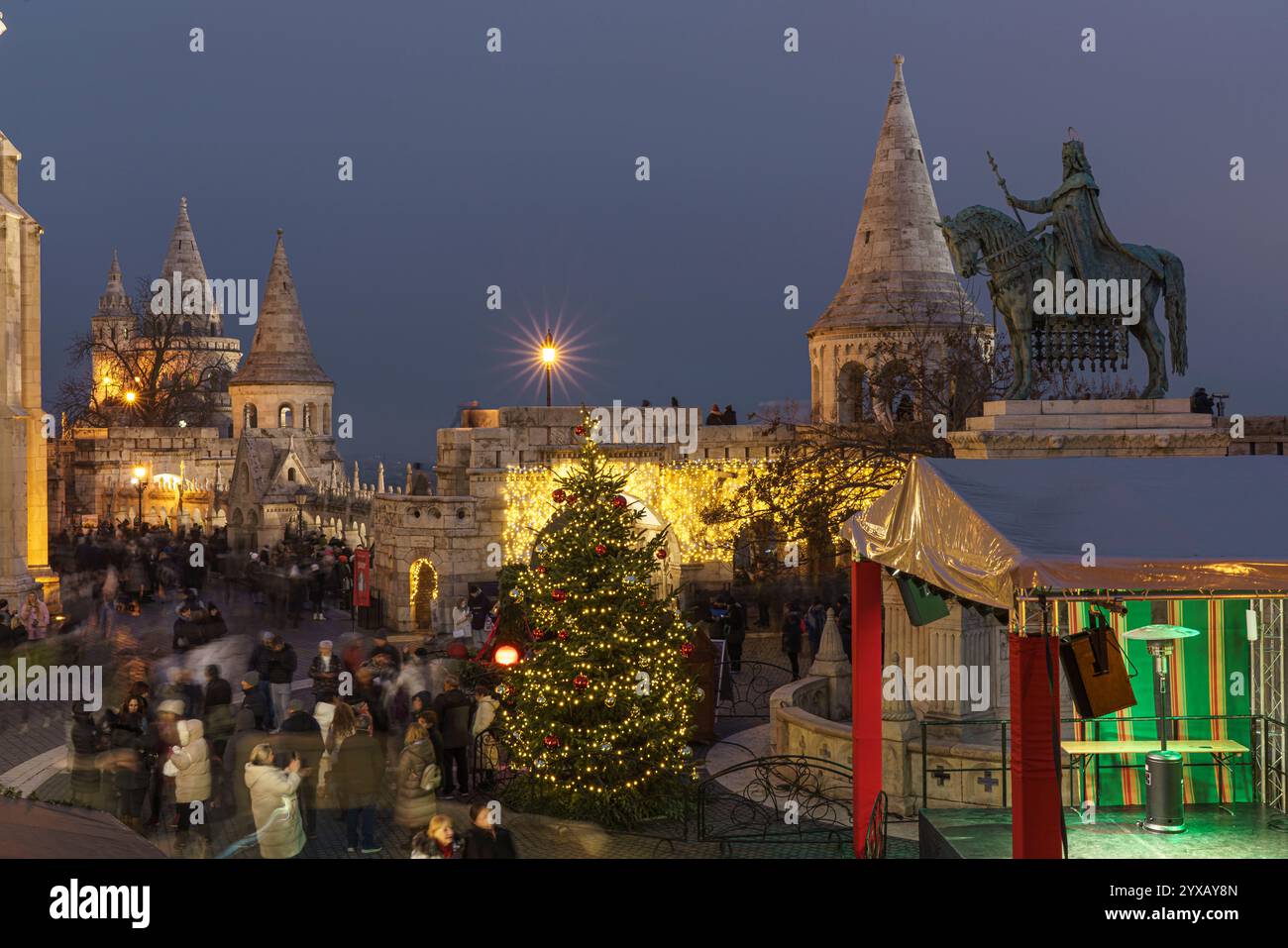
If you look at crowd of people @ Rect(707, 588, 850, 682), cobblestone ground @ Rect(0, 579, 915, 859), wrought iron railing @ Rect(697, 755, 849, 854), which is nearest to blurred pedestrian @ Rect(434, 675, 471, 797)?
cobblestone ground @ Rect(0, 579, 915, 859)

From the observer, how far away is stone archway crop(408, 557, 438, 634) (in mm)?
25516

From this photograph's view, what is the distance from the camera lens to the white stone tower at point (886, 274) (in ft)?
115

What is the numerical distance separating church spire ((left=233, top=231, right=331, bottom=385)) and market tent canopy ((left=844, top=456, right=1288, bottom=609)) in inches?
1683

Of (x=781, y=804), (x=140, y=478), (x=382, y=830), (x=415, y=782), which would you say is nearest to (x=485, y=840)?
(x=415, y=782)

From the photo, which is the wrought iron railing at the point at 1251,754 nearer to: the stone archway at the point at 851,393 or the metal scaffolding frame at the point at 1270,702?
the metal scaffolding frame at the point at 1270,702

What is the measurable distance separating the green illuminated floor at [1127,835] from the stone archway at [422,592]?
55.5 feet

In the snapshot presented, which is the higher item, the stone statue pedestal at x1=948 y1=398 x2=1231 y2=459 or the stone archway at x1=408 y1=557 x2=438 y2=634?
the stone statue pedestal at x1=948 y1=398 x2=1231 y2=459

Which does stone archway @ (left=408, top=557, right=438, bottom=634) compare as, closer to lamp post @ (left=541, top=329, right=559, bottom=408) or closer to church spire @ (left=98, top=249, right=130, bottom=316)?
lamp post @ (left=541, top=329, right=559, bottom=408)

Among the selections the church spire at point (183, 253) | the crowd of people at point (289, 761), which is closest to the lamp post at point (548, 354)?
the crowd of people at point (289, 761)

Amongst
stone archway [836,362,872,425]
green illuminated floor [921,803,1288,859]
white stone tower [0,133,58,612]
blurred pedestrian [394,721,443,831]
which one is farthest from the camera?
stone archway [836,362,872,425]

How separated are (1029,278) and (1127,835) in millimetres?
4922

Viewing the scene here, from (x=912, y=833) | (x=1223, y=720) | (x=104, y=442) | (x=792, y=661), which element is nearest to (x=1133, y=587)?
(x=1223, y=720)
